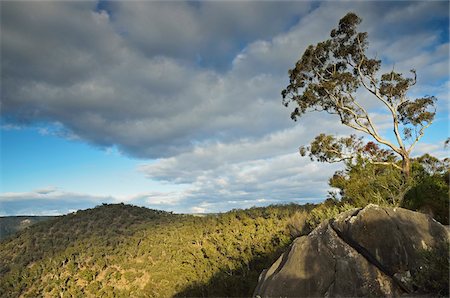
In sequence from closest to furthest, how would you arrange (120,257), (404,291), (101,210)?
1. (404,291)
2. (120,257)
3. (101,210)

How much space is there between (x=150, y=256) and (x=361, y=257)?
22993mm

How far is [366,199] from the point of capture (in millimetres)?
19578

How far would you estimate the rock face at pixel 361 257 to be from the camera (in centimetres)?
989

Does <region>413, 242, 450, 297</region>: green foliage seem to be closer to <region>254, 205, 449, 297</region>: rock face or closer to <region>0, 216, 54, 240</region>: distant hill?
<region>254, 205, 449, 297</region>: rock face

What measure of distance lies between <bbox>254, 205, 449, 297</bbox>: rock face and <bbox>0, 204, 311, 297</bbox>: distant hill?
922 cm

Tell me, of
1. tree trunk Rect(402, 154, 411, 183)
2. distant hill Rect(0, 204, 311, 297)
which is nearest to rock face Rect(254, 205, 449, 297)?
distant hill Rect(0, 204, 311, 297)

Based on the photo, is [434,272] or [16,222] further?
[16,222]

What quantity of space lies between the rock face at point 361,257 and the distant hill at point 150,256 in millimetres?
9217

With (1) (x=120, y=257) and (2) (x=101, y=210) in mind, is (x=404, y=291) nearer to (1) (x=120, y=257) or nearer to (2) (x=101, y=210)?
(1) (x=120, y=257)

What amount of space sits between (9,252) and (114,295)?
57.7ft

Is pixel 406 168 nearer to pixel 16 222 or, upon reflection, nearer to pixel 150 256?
pixel 150 256

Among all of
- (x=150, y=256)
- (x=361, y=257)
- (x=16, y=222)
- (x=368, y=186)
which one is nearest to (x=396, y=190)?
(x=368, y=186)

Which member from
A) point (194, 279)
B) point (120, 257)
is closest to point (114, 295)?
point (120, 257)

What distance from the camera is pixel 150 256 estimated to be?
1174 inches
